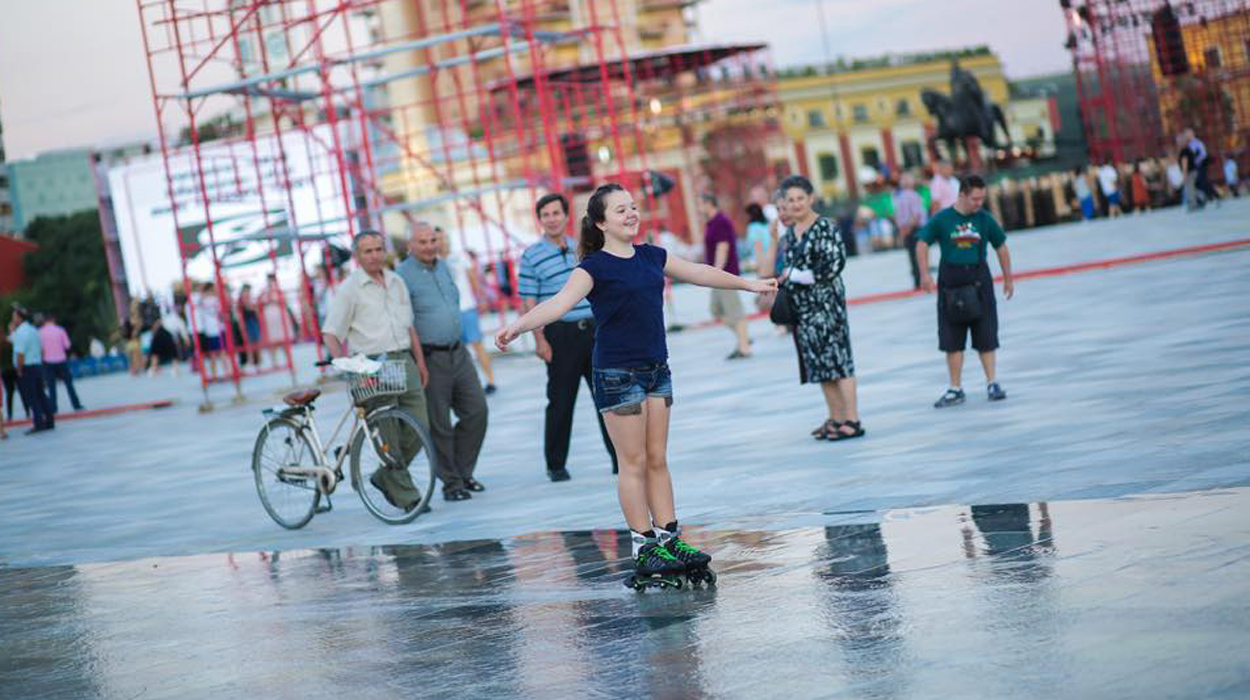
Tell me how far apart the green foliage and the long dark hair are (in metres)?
68.3

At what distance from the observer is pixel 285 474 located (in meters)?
10.7

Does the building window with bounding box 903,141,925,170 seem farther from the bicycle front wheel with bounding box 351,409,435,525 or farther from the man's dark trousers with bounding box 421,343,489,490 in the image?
the bicycle front wheel with bounding box 351,409,435,525

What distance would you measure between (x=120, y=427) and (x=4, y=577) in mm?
12636

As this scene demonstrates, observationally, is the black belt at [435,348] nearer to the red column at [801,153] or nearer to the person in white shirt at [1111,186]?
the person in white shirt at [1111,186]

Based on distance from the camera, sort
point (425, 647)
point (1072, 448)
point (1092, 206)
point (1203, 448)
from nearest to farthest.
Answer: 1. point (425, 647)
2. point (1203, 448)
3. point (1072, 448)
4. point (1092, 206)

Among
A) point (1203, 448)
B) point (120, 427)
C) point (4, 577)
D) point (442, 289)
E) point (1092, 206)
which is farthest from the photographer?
point (1092, 206)

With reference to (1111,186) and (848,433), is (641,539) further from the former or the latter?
(1111,186)

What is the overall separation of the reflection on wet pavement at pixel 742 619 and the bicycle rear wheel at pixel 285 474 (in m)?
1.73

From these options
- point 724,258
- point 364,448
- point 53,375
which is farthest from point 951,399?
point 53,375

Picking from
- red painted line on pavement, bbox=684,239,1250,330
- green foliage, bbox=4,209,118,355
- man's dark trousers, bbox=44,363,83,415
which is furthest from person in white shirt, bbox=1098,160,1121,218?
green foliage, bbox=4,209,118,355

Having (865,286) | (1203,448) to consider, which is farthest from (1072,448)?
(865,286)

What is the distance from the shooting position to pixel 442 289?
1111 cm

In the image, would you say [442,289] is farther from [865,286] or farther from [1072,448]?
[865,286]

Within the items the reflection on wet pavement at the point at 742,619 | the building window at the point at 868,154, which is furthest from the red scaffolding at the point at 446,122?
the reflection on wet pavement at the point at 742,619
